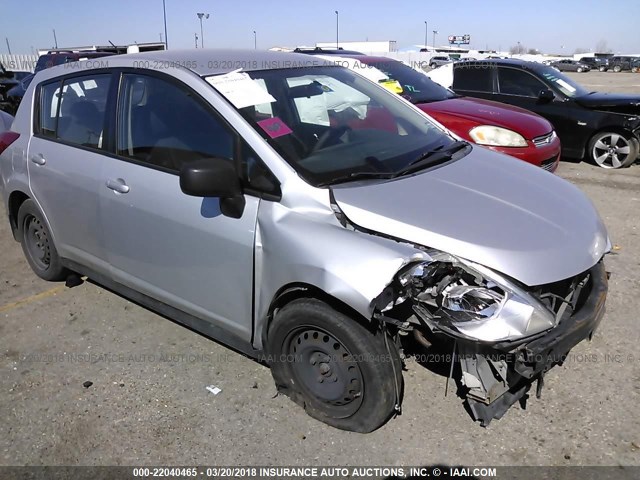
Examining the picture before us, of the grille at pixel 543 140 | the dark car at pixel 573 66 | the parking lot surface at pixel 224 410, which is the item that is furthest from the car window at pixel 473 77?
the dark car at pixel 573 66

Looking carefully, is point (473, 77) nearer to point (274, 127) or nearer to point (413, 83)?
point (413, 83)

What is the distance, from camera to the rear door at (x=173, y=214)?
277 centimetres

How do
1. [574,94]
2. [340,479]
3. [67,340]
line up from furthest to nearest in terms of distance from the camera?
[574,94], [67,340], [340,479]

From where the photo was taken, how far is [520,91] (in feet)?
29.1

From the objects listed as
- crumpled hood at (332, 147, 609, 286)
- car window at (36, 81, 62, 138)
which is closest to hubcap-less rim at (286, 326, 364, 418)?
crumpled hood at (332, 147, 609, 286)

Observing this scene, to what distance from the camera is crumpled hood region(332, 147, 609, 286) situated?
2.33m

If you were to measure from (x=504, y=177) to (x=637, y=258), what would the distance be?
8.08 ft

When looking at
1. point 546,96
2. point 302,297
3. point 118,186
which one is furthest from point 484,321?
point 546,96

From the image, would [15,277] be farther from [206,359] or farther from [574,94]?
[574,94]

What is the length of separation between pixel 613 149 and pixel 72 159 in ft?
26.2

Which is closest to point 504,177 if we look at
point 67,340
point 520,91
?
point 67,340

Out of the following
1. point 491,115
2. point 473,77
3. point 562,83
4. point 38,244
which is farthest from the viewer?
point 473,77

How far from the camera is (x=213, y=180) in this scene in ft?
8.23

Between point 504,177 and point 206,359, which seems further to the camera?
point 206,359
